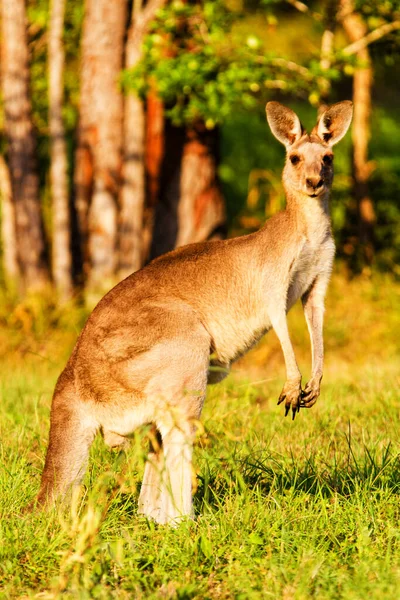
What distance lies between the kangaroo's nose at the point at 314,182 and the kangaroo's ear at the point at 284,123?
15.3 inches

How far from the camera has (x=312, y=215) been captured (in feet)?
13.9

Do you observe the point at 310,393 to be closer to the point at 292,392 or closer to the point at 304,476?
the point at 292,392

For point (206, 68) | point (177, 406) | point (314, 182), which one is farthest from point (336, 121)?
point (206, 68)

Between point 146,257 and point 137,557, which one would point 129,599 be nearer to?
point 137,557

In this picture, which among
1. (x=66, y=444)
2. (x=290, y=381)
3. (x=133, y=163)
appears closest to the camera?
(x=66, y=444)

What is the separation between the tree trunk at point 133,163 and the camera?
8.29m

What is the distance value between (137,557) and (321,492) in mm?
969

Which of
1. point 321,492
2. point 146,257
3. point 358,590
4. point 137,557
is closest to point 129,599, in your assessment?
point 137,557

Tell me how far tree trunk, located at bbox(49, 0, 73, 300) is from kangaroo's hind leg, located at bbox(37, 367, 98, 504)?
4.69m

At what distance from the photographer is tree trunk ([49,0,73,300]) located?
26.8 feet

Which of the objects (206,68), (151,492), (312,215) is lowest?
(151,492)

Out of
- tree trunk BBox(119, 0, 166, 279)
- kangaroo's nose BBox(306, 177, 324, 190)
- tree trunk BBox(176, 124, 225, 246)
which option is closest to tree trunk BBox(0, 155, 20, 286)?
tree trunk BBox(119, 0, 166, 279)

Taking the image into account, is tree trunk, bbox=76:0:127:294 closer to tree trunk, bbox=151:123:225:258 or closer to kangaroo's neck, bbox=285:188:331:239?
tree trunk, bbox=151:123:225:258

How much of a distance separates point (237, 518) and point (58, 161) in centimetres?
539
